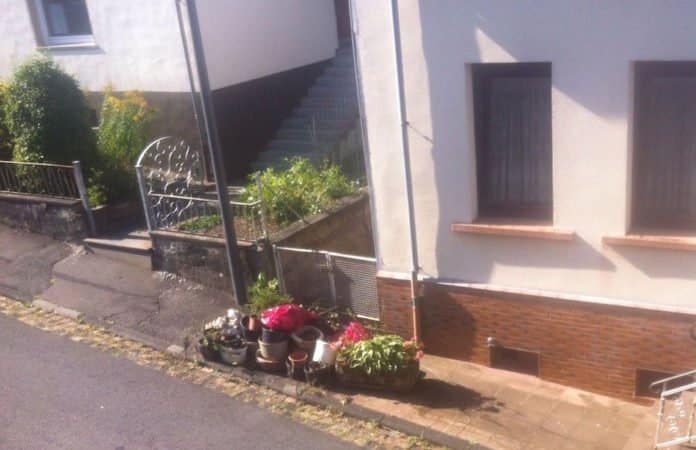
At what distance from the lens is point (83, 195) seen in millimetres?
10680

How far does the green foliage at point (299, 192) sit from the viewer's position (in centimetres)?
941

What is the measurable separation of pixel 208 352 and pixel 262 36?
6681mm


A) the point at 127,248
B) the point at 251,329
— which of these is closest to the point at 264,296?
the point at 251,329

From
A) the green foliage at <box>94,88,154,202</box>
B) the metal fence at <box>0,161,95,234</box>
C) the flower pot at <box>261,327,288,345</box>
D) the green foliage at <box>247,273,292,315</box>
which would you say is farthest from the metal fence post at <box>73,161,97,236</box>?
the flower pot at <box>261,327,288,345</box>

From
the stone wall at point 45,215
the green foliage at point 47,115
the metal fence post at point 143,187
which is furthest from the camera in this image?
the green foliage at point 47,115

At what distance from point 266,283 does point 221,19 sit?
5.12 m

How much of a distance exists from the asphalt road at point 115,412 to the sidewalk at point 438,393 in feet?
1.90

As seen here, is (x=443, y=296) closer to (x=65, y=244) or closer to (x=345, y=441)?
(x=345, y=441)

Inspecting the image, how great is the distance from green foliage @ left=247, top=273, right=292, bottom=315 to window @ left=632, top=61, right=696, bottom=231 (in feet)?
13.4

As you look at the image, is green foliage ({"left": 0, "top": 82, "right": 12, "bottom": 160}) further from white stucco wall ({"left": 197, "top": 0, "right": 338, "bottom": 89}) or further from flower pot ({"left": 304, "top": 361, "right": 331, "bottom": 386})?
flower pot ({"left": 304, "top": 361, "right": 331, "bottom": 386})

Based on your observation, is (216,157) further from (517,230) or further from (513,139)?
(517,230)

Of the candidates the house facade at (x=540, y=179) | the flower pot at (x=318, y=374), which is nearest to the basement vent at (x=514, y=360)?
the house facade at (x=540, y=179)

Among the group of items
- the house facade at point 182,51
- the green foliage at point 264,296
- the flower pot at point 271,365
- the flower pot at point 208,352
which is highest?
the house facade at point 182,51

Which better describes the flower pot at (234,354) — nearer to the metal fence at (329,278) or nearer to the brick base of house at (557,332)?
the metal fence at (329,278)
